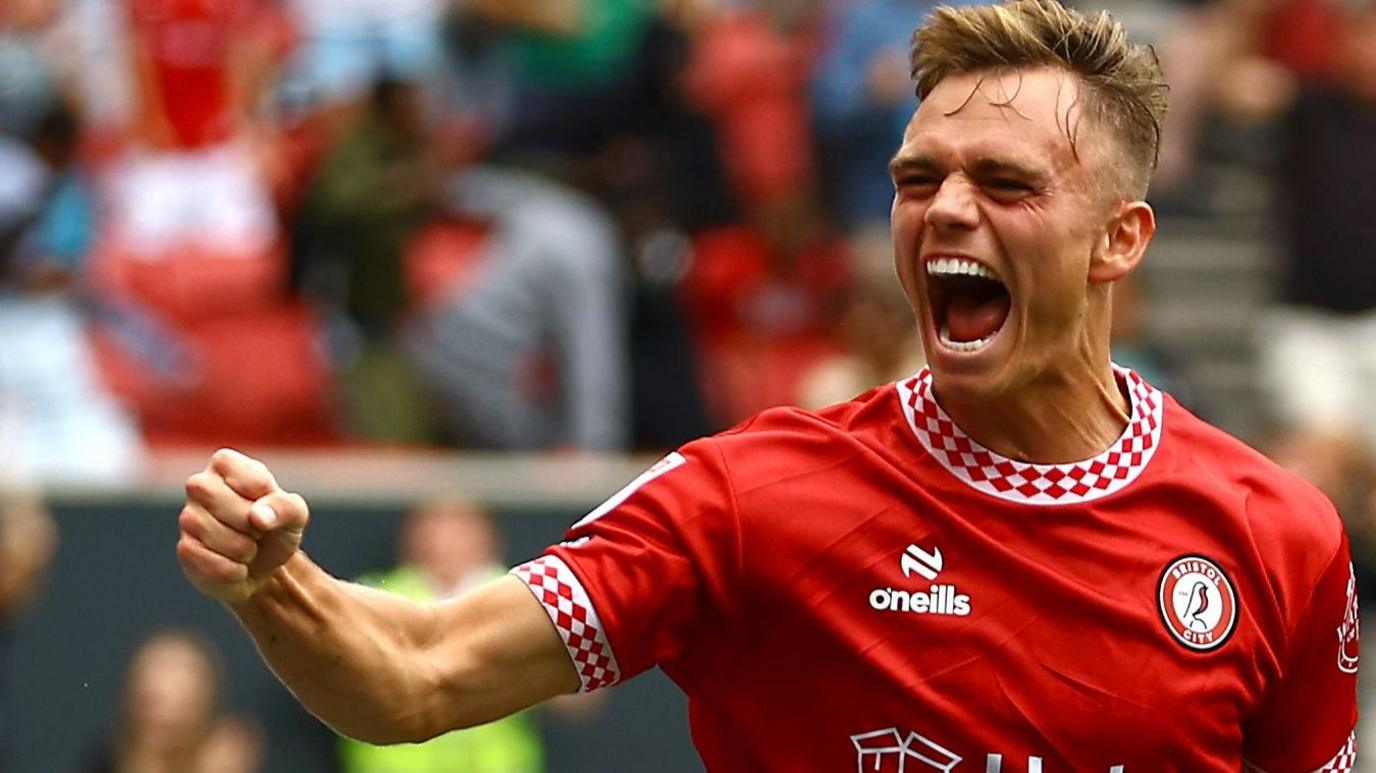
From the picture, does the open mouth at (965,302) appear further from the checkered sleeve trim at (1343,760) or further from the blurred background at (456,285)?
the blurred background at (456,285)

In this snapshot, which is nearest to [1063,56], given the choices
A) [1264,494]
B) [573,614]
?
[1264,494]

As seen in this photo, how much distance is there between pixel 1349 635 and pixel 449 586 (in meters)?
5.51

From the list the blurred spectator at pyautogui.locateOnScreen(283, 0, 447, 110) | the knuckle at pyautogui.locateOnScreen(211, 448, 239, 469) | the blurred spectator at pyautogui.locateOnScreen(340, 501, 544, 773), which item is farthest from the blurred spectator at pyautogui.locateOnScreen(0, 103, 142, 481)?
the knuckle at pyautogui.locateOnScreen(211, 448, 239, 469)

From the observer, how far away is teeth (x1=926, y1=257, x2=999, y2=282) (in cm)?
387

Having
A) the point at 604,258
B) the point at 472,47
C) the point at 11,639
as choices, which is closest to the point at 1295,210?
the point at 604,258

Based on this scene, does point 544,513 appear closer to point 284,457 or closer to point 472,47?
point 284,457

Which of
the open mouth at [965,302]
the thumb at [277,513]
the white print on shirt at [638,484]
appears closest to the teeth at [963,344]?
the open mouth at [965,302]

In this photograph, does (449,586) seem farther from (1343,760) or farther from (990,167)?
(990,167)

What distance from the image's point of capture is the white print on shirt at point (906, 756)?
3.84 m

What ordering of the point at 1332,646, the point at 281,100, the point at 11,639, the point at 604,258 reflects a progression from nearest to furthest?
the point at 1332,646 < the point at 11,639 < the point at 604,258 < the point at 281,100

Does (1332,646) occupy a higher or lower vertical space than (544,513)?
higher

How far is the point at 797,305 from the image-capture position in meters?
10.8

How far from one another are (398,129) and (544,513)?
163cm

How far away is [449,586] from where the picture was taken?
30.5 ft
